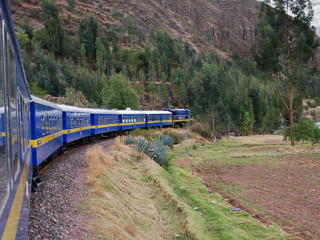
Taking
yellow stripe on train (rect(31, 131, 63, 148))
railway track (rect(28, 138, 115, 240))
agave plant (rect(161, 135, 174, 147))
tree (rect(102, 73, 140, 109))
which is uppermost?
tree (rect(102, 73, 140, 109))

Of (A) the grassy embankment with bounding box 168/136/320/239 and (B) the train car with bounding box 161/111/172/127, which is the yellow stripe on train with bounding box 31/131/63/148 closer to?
(A) the grassy embankment with bounding box 168/136/320/239

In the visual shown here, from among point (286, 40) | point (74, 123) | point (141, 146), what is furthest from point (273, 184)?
point (286, 40)

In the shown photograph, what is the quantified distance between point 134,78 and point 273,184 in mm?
58436

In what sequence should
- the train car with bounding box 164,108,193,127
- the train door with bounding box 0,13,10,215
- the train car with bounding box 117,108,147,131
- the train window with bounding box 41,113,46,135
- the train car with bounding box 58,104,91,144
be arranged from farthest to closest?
the train car with bounding box 164,108,193,127 → the train car with bounding box 117,108,147,131 → the train car with bounding box 58,104,91,144 → the train window with bounding box 41,113,46,135 → the train door with bounding box 0,13,10,215

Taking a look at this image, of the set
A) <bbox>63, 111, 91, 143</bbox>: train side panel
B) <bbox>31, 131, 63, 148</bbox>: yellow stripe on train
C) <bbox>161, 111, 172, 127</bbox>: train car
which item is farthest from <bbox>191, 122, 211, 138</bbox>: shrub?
<bbox>31, 131, 63, 148</bbox>: yellow stripe on train

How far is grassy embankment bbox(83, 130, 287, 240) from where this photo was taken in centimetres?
747

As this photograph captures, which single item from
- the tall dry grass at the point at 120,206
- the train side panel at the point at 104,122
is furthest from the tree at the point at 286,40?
the tall dry grass at the point at 120,206

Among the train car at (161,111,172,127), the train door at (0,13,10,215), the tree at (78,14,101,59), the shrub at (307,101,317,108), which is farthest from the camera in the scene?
the shrub at (307,101,317,108)

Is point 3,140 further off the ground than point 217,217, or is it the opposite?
point 3,140

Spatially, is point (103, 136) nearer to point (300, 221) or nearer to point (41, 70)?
point (300, 221)

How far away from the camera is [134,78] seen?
71375 mm

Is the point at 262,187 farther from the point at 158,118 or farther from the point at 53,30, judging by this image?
the point at 53,30

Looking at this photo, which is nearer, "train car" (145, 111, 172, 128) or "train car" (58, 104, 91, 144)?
"train car" (58, 104, 91, 144)

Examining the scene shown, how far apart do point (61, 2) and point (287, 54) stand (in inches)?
4701
